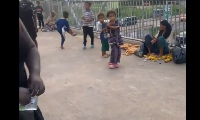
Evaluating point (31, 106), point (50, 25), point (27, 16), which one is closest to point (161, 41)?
point (27, 16)

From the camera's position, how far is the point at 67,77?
17.9ft

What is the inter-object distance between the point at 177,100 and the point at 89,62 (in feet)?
9.36

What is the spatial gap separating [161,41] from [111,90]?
2189 mm

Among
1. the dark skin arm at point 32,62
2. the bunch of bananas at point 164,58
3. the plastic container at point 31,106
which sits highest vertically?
the dark skin arm at point 32,62

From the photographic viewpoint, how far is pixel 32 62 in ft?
5.65

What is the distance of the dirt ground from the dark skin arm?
206 centimetres

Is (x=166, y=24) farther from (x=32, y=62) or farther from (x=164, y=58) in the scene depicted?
(x=32, y=62)

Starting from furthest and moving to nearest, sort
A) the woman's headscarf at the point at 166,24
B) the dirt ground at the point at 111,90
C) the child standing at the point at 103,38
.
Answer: the child standing at the point at 103,38
the woman's headscarf at the point at 166,24
the dirt ground at the point at 111,90

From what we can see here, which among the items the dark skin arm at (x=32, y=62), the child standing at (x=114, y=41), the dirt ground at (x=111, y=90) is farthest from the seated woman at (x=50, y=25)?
the dark skin arm at (x=32, y=62)

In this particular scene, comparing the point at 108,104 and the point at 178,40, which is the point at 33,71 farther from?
the point at 178,40

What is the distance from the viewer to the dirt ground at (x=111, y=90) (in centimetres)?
375

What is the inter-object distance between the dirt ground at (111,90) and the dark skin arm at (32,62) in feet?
6.77

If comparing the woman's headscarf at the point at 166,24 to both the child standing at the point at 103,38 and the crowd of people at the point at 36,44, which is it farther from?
the child standing at the point at 103,38
